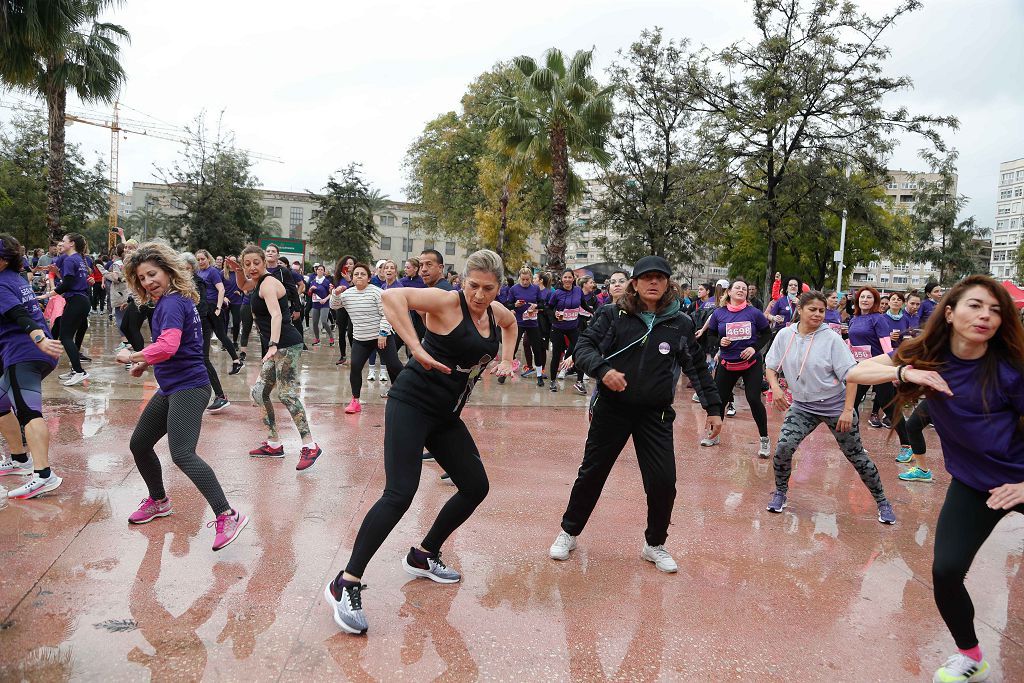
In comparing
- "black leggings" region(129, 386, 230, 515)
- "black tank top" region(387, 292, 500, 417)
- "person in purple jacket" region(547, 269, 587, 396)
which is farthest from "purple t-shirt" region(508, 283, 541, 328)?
"black tank top" region(387, 292, 500, 417)

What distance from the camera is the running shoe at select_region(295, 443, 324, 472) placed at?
5.90 m

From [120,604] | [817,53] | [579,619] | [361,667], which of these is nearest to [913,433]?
[579,619]

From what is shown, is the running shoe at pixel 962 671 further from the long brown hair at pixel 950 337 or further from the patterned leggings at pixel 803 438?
the patterned leggings at pixel 803 438

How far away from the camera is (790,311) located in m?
10.8

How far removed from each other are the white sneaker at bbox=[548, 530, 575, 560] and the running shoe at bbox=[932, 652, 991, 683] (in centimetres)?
196

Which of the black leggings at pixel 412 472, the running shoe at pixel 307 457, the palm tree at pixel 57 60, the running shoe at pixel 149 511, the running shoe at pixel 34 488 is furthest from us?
the palm tree at pixel 57 60

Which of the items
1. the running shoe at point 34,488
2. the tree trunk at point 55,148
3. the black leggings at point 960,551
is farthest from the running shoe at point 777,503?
the tree trunk at point 55,148

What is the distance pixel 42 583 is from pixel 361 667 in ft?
6.24

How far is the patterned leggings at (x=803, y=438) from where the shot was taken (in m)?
5.20

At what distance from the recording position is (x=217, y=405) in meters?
8.13

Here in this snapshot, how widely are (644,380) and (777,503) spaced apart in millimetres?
2165

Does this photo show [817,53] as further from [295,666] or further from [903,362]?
[295,666]

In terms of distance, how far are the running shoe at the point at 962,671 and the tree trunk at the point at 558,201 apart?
17596 millimetres

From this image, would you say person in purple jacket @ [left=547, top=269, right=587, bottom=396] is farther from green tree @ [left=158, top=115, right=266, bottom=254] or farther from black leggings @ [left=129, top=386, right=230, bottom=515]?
green tree @ [left=158, top=115, right=266, bottom=254]
